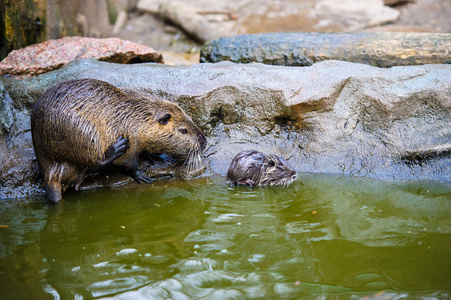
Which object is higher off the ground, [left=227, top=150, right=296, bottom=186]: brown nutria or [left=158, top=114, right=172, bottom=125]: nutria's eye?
[left=158, top=114, right=172, bottom=125]: nutria's eye

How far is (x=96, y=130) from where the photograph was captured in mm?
3715

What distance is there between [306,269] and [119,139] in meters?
2.10

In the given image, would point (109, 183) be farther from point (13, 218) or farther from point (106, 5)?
point (106, 5)

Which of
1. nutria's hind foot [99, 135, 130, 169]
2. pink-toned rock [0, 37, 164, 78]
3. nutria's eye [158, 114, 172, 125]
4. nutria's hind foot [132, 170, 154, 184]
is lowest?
nutria's hind foot [132, 170, 154, 184]

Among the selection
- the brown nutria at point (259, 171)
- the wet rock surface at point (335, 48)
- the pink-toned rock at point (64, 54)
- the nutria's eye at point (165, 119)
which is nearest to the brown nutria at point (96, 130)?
the nutria's eye at point (165, 119)

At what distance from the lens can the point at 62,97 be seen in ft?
11.9

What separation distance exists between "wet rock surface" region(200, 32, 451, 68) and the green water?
6.34 ft

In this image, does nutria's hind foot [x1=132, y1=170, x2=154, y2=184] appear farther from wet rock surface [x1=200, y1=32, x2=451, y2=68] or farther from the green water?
wet rock surface [x1=200, y1=32, x2=451, y2=68]

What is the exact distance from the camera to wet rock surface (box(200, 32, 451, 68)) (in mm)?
5172

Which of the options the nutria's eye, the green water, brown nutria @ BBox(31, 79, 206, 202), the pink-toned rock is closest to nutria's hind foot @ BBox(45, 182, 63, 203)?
brown nutria @ BBox(31, 79, 206, 202)

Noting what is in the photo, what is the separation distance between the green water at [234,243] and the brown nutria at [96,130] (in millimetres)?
279

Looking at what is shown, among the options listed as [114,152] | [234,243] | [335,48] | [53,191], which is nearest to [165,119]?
[114,152]

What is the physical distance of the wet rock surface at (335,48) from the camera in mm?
5172

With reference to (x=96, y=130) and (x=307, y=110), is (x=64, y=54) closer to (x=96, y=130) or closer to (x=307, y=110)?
(x=96, y=130)
